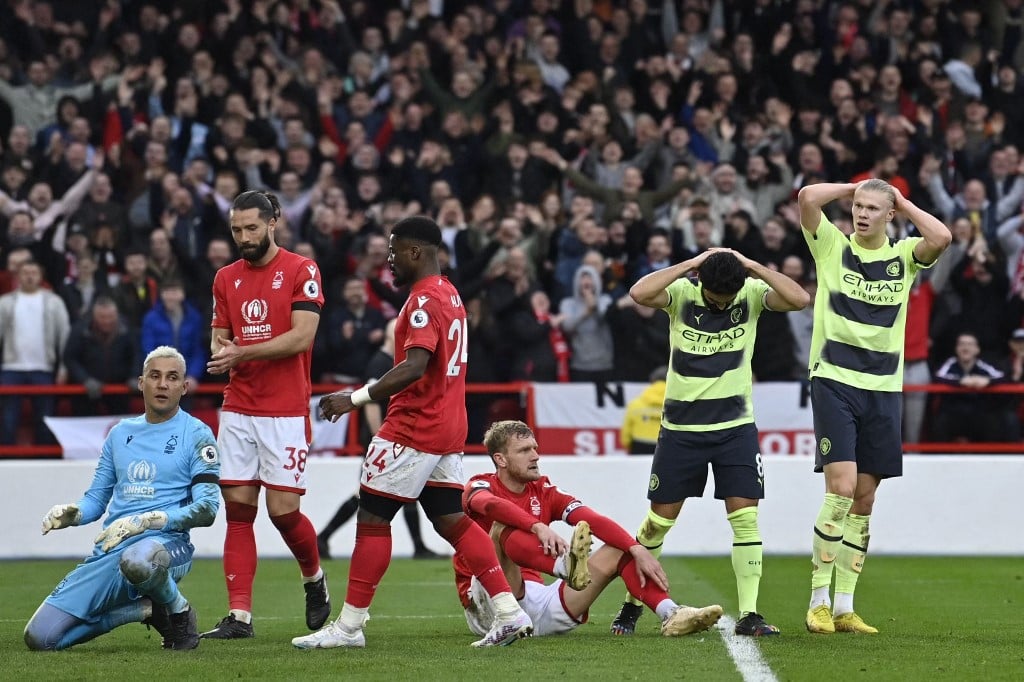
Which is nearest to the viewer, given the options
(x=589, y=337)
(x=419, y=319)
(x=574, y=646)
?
(x=419, y=319)

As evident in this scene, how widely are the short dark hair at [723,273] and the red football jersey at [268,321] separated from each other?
207 centimetres

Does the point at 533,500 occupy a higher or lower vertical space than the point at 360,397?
lower

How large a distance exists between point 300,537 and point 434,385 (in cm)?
139

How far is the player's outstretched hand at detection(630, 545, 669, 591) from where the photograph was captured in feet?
28.1

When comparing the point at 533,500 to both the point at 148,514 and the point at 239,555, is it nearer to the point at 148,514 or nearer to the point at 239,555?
the point at 239,555

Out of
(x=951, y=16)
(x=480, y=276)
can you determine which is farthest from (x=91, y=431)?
(x=951, y=16)

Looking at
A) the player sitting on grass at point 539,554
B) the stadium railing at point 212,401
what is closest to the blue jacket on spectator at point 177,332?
the stadium railing at point 212,401

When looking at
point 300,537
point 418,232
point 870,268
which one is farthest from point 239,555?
point 870,268

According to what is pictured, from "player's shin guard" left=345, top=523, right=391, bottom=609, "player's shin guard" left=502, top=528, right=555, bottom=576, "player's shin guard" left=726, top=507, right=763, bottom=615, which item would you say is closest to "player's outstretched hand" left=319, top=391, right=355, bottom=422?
"player's shin guard" left=345, top=523, right=391, bottom=609

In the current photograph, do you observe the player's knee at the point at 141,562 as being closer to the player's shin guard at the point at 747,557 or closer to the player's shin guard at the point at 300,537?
the player's shin guard at the point at 300,537

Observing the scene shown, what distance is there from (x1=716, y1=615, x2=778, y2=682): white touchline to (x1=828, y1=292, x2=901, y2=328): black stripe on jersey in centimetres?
182

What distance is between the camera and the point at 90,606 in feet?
27.3

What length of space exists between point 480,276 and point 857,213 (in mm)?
7912

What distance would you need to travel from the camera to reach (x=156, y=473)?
841cm
